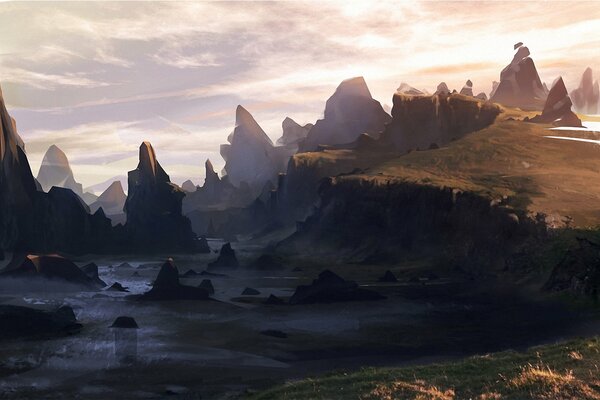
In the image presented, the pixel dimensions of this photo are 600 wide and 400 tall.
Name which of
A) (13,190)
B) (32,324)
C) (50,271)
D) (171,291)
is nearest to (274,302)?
(171,291)

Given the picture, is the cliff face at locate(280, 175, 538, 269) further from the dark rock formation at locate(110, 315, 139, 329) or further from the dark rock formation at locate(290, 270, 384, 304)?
the dark rock formation at locate(110, 315, 139, 329)

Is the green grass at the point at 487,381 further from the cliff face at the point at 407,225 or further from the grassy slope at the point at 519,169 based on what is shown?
the grassy slope at the point at 519,169

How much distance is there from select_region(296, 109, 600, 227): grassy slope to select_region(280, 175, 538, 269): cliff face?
4.28 metres

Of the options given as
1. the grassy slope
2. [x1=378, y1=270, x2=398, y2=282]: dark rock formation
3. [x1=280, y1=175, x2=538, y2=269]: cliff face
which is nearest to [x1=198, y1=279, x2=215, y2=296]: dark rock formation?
[x1=378, y1=270, x2=398, y2=282]: dark rock formation

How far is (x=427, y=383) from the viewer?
27938 millimetres

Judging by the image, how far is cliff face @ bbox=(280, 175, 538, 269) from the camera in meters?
117

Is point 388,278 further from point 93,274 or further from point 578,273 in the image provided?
point 93,274

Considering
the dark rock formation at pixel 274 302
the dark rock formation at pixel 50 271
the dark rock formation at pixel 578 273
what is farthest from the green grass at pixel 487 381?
the dark rock formation at pixel 50 271

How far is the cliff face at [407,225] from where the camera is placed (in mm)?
117000

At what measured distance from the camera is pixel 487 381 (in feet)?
87.2

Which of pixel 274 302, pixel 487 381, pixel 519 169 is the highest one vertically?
pixel 519 169

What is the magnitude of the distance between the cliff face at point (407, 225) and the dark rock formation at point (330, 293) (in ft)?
106

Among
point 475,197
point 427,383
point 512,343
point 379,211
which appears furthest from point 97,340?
point 379,211

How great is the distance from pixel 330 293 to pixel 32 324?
127ft
